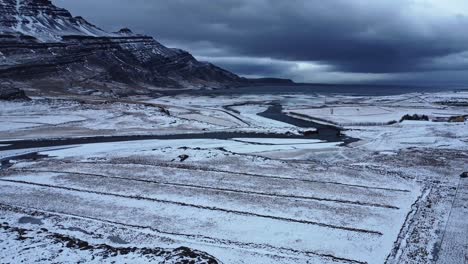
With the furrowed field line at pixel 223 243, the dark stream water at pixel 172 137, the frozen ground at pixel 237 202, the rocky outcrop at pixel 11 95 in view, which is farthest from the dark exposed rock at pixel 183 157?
the rocky outcrop at pixel 11 95

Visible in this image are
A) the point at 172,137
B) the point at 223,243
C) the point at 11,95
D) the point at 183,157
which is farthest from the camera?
the point at 11,95

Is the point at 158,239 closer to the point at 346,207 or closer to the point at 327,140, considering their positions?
the point at 346,207

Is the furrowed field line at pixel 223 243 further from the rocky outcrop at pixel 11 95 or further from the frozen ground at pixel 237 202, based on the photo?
the rocky outcrop at pixel 11 95

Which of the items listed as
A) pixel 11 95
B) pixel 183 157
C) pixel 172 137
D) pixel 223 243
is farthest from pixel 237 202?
pixel 11 95

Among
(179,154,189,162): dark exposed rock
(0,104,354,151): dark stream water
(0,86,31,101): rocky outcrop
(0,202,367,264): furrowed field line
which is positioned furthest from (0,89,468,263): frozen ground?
(0,86,31,101): rocky outcrop

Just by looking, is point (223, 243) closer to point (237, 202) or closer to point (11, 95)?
point (237, 202)

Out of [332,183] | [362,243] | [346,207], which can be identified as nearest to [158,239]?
[362,243]

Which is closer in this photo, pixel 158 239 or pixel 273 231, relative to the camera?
pixel 158 239

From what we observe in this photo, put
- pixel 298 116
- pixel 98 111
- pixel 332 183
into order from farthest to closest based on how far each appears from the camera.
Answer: pixel 298 116 → pixel 98 111 → pixel 332 183
